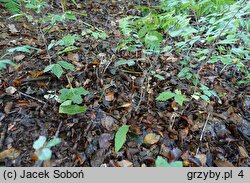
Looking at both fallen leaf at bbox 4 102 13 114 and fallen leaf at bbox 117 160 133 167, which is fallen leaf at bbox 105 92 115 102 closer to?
fallen leaf at bbox 117 160 133 167

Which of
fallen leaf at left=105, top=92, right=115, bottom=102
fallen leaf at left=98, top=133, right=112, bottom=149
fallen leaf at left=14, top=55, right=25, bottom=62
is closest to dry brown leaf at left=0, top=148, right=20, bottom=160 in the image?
fallen leaf at left=98, top=133, right=112, bottom=149

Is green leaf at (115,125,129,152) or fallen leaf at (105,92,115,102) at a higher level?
fallen leaf at (105,92,115,102)

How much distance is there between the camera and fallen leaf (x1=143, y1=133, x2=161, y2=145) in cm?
193

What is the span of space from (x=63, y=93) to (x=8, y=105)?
1.49 feet

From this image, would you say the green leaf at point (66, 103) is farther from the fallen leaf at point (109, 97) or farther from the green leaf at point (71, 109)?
the fallen leaf at point (109, 97)

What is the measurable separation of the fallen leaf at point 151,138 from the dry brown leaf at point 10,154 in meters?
0.96

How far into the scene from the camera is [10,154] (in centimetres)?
167

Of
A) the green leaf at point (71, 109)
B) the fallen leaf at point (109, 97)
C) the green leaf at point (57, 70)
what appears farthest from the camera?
the fallen leaf at point (109, 97)

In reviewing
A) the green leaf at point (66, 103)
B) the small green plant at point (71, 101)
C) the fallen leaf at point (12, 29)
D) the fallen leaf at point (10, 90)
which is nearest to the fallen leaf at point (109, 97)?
the small green plant at point (71, 101)

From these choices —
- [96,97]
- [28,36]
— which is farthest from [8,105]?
[28,36]

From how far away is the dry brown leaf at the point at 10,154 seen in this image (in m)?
1.65

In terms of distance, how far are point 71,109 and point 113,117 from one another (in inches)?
14.2

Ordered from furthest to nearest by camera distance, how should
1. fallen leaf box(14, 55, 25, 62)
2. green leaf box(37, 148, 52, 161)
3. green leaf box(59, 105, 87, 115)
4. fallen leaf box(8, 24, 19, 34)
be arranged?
fallen leaf box(8, 24, 19, 34)
fallen leaf box(14, 55, 25, 62)
green leaf box(59, 105, 87, 115)
green leaf box(37, 148, 52, 161)

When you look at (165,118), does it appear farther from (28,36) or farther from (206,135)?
(28,36)
